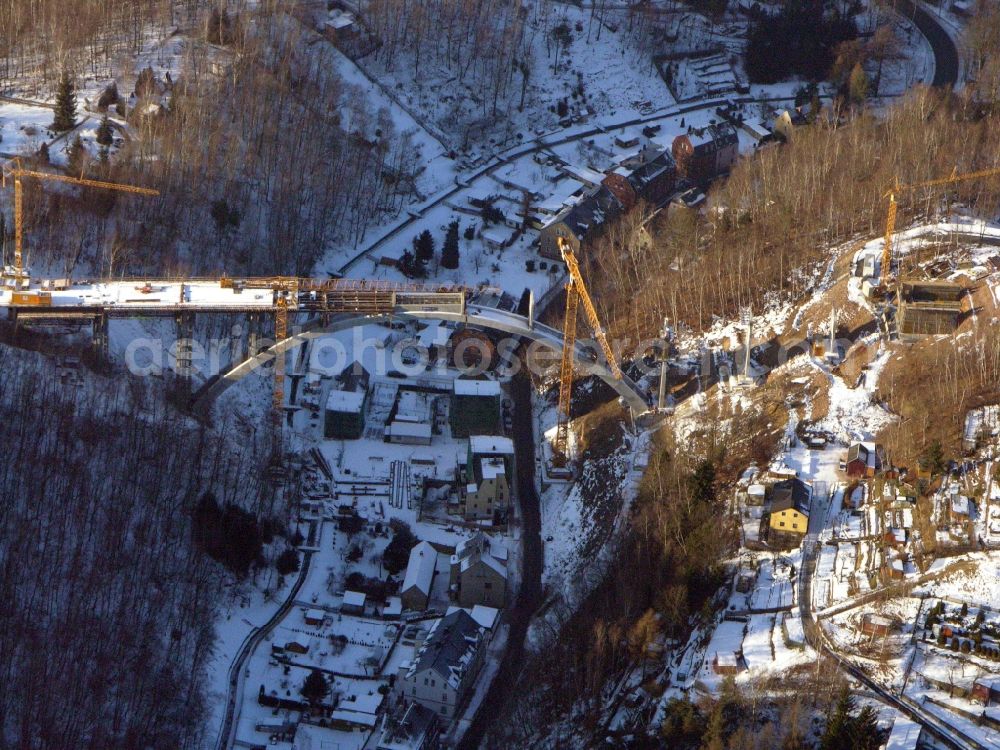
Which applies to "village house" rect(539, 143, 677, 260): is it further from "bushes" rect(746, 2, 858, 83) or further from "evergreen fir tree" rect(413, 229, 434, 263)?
"bushes" rect(746, 2, 858, 83)

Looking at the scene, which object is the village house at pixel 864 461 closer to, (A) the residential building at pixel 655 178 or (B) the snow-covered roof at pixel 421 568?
(B) the snow-covered roof at pixel 421 568

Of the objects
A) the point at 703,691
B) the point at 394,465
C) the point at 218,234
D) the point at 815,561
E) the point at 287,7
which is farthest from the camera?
the point at 287,7

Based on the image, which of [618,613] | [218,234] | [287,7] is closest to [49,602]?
[618,613]

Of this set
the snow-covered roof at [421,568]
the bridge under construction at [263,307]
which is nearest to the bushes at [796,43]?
the bridge under construction at [263,307]

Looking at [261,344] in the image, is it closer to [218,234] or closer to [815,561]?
[218,234]

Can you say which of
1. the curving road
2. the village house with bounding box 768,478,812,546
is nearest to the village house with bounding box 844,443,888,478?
the village house with bounding box 768,478,812,546

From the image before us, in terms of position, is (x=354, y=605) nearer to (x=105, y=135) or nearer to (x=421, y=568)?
(x=421, y=568)
